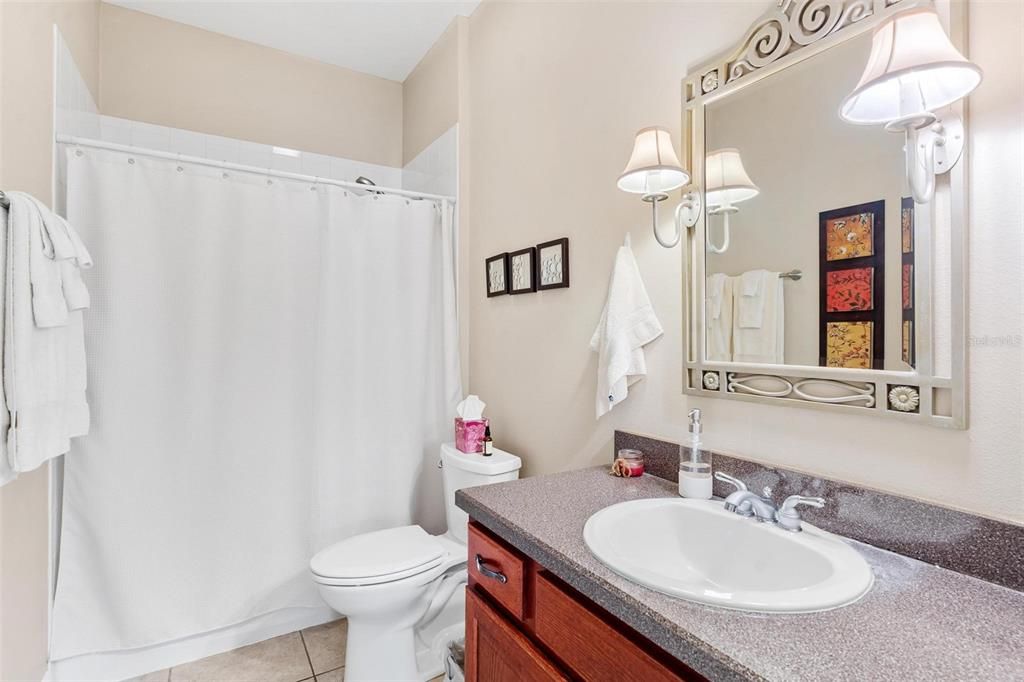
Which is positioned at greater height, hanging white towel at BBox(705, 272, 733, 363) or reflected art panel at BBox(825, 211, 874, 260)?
reflected art panel at BBox(825, 211, 874, 260)

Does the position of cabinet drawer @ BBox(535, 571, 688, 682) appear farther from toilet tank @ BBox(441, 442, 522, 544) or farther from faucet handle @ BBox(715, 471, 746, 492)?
toilet tank @ BBox(441, 442, 522, 544)

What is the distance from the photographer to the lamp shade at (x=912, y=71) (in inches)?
31.4

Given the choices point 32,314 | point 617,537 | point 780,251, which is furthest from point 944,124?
point 32,314

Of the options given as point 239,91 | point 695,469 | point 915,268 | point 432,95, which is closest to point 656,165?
point 915,268

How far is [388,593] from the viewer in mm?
1647

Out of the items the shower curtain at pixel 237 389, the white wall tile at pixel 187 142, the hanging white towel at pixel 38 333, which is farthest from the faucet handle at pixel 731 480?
the white wall tile at pixel 187 142

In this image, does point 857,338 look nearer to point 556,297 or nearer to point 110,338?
point 556,297

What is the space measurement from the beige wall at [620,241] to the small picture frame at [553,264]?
0.10 feet

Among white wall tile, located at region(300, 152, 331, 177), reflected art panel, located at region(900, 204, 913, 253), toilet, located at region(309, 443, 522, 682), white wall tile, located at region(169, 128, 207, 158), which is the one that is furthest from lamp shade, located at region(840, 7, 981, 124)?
white wall tile, located at region(169, 128, 207, 158)

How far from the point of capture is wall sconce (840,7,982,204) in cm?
80

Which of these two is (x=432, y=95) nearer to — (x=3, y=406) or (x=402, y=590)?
(x=3, y=406)

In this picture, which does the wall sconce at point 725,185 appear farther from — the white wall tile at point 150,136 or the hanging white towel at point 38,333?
the white wall tile at point 150,136

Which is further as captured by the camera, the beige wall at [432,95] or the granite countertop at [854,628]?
the beige wall at [432,95]

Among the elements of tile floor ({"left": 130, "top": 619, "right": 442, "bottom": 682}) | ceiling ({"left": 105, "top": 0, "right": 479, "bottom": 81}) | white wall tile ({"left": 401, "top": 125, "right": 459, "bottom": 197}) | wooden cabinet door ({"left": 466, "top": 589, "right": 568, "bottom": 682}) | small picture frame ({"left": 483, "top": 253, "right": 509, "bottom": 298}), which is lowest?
tile floor ({"left": 130, "top": 619, "right": 442, "bottom": 682})
